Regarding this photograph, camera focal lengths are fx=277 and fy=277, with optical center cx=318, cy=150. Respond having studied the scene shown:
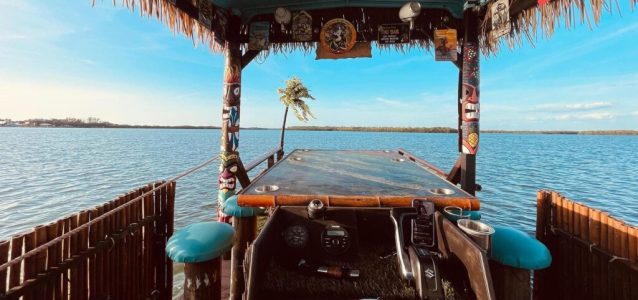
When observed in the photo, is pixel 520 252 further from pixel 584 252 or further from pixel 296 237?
pixel 296 237

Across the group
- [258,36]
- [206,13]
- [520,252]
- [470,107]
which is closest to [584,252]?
[520,252]

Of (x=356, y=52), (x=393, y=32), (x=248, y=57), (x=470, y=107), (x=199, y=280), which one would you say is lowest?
(x=199, y=280)

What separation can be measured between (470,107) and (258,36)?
200 inches

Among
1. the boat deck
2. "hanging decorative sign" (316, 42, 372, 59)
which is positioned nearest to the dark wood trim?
the boat deck

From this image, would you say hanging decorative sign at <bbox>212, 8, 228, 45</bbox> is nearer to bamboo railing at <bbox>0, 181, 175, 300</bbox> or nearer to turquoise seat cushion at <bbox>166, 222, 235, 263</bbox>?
bamboo railing at <bbox>0, 181, 175, 300</bbox>

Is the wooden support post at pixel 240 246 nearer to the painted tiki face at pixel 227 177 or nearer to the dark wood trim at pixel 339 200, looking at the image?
the dark wood trim at pixel 339 200

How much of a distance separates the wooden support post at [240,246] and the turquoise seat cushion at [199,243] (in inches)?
30.9

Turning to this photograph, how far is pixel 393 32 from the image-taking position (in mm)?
6668

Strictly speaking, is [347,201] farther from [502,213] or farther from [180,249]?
[502,213]

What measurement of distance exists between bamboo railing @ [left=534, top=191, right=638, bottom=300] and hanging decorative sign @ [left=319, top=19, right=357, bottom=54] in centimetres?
496

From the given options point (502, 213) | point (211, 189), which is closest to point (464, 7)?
point (502, 213)

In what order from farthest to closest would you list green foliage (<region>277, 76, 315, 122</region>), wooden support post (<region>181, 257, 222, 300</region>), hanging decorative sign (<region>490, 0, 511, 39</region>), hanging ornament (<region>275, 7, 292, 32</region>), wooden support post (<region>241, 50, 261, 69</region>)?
green foliage (<region>277, 76, 315, 122</region>) < wooden support post (<region>241, 50, 261, 69</region>) < hanging ornament (<region>275, 7, 292, 32</region>) < hanging decorative sign (<region>490, 0, 511, 39</region>) < wooden support post (<region>181, 257, 222, 300</region>)

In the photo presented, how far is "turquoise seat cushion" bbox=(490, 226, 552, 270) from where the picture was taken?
9.27 ft

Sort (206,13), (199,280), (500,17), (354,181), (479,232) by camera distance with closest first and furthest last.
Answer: (479,232), (199,280), (354,181), (500,17), (206,13)
